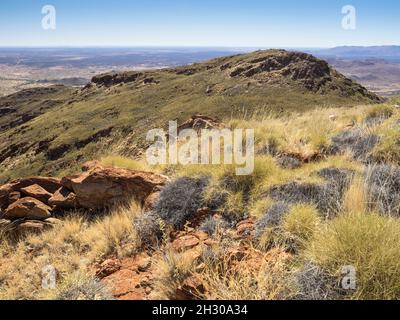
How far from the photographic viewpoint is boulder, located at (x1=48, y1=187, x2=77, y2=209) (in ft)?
25.0

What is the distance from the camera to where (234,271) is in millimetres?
4023

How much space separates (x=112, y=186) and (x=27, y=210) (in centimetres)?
165

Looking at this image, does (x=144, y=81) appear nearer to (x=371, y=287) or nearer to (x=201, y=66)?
(x=201, y=66)

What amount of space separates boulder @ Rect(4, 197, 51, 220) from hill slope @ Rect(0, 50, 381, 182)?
3186 cm

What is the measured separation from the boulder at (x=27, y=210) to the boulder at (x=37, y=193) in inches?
14.2

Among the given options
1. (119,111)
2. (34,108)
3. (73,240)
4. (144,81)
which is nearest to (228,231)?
(73,240)

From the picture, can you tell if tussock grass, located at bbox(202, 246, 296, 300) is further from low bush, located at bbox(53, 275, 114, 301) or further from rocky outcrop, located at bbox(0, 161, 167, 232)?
rocky outcrop, located at bbox(0, 161, 167, 232)

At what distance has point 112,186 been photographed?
290 inches

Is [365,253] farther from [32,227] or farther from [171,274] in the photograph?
[32,227]

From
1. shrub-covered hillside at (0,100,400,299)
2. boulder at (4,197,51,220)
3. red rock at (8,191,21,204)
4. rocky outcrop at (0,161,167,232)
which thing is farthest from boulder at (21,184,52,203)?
shrub-covered hillside at (0,100,400,299)

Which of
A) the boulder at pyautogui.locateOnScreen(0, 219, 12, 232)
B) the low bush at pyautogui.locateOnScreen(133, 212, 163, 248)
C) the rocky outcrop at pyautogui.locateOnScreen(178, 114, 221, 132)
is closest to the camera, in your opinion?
the low bush at pyautogui.locateOnScreen(133, 212, 163, 248)

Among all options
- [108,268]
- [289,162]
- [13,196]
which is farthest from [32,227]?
[289,162]

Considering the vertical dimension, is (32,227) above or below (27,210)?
below

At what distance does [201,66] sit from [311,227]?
242 feet
